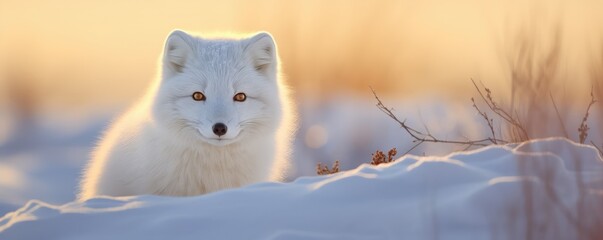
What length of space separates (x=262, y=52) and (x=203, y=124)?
0.84 m

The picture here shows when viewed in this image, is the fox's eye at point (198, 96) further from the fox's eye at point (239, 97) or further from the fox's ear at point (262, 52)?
the fox's ear at point (262, 52)

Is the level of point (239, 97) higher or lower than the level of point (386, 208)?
higher

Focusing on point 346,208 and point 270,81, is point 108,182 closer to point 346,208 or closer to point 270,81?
point 270,81

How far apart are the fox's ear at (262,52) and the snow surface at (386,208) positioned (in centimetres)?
211

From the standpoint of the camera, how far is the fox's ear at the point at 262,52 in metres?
5.17

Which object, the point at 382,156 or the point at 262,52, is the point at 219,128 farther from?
the point at 382,156

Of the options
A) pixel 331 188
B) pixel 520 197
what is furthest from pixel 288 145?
pixel 520 197

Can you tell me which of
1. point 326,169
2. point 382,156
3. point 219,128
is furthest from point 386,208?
point 326,169

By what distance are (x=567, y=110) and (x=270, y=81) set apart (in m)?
3.24

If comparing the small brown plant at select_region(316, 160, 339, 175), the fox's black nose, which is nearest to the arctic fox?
the fox's black nose

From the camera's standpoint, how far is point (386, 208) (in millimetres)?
2682

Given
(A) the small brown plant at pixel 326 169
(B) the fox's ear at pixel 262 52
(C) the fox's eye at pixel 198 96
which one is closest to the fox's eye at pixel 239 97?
(C) the fox's eye at pixel 198 96

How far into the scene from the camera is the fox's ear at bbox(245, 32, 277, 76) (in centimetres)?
517

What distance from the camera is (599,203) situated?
2.47 m
